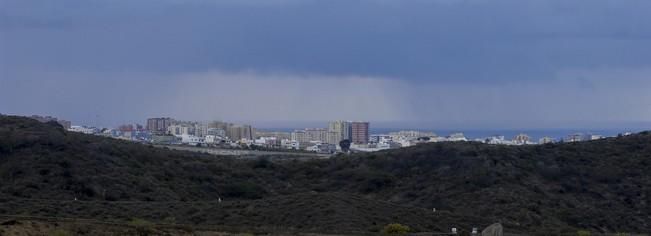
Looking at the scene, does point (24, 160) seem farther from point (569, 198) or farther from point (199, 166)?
point (569, 198)

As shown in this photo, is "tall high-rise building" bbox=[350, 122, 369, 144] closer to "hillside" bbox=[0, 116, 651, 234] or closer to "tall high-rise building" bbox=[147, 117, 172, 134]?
"tall high-rise building" bbox=[147, 117, 172, 134]

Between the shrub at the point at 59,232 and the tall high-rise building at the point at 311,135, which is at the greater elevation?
the tall high-rise building at the point at 311,135

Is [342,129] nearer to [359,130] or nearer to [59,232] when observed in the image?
[359,130]

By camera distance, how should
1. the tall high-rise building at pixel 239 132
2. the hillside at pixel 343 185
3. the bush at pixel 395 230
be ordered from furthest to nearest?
the tall high-rise building at pixel 239 132 → the hillside at pixel 343 185 → the bush at pixel 395 230

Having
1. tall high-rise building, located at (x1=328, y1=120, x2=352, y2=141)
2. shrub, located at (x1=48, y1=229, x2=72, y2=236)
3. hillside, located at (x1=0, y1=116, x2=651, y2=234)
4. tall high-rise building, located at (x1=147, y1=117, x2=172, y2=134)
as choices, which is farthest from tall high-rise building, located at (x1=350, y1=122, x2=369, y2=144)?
shrub, located at (x1=48, y1=229, x2=72, y2=236)

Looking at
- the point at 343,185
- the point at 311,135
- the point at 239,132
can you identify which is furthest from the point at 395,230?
the point at 311,135

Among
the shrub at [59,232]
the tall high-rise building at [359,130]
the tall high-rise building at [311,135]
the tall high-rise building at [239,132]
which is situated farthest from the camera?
the tall high-rise building at [311,135]

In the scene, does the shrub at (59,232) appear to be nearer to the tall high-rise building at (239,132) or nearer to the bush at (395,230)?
the bush at (395,230)

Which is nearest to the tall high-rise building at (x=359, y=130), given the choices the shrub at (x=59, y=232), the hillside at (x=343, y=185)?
the hillside at (x=343, y=185)

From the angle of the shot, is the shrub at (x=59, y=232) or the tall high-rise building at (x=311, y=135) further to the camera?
the tall high-rise building at (x=311, y=135)
